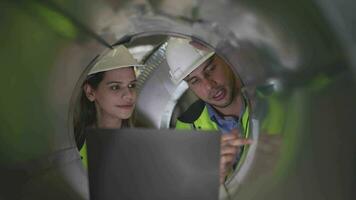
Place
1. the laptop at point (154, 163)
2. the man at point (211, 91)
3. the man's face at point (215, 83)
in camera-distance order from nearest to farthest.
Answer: the laptop at point (154, 163), the man at point (211, 91), the man's face at point (215, 83)

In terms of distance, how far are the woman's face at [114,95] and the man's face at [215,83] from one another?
0.15 m

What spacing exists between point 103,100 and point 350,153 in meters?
0.68

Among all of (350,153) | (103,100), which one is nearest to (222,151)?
(350,153)

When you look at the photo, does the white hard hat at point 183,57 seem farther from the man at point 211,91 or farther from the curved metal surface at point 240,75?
the curved metal surface at point 240,75

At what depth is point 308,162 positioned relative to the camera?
80 cm

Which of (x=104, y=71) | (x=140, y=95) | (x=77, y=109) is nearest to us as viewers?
(x=77, y=109)

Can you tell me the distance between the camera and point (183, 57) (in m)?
1.23

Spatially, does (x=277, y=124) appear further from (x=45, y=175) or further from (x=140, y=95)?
(x=140, y=95)

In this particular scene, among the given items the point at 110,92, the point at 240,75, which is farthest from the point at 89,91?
the point at 240,75

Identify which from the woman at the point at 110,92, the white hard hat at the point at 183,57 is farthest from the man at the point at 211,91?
the woman at the point at 110,92

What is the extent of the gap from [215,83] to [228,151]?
0.84ft

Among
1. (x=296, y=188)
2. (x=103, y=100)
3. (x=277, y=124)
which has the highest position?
(x=103, y=100)

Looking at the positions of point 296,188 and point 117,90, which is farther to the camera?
point 117,90

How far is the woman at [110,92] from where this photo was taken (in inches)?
46.9
